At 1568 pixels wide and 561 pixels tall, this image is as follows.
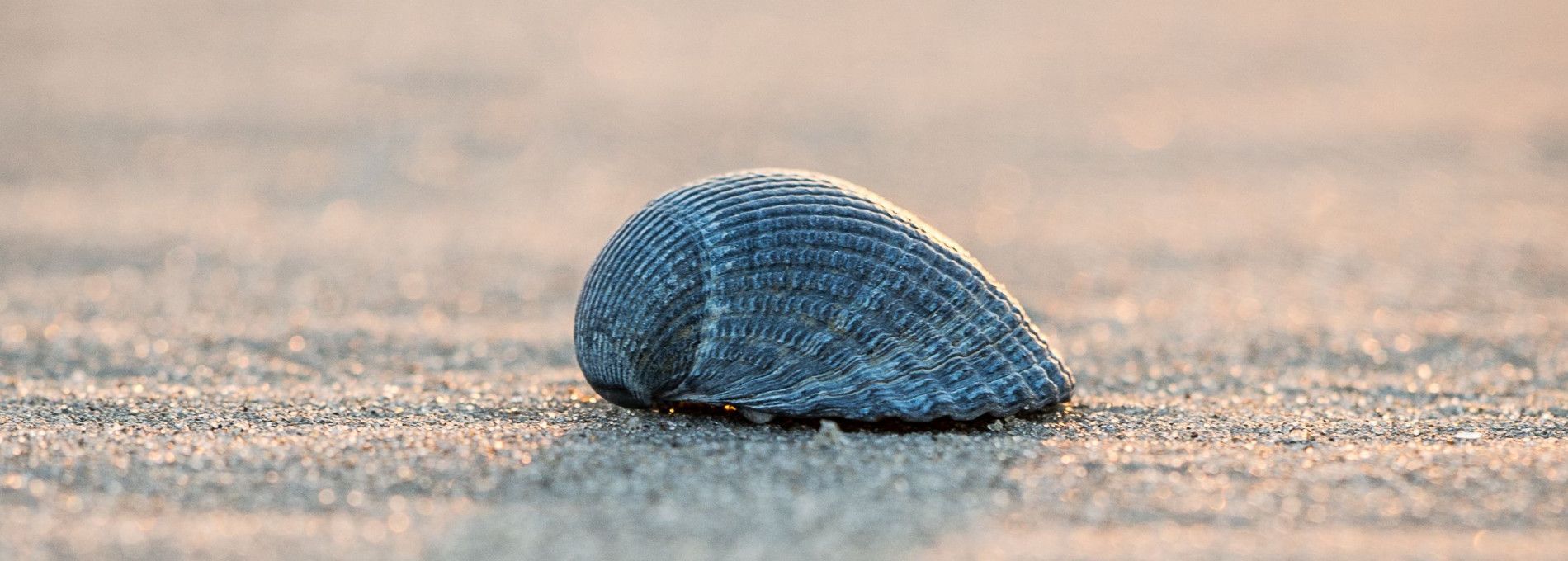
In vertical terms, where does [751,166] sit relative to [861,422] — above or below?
above

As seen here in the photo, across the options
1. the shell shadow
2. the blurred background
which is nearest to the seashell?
the shell shadow

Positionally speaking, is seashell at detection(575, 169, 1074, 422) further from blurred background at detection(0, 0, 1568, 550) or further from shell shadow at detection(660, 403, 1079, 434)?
blurred background at detection(0, 0, 1568, 550)

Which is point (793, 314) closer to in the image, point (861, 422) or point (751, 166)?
point (861, 422)

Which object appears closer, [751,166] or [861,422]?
[861,422]

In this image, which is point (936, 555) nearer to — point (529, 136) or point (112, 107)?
point (529, 136)

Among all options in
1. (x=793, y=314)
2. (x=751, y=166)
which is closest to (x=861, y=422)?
(x=793, y=314)

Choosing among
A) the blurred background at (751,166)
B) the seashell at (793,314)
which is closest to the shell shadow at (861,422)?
the seashell at (793,314)
